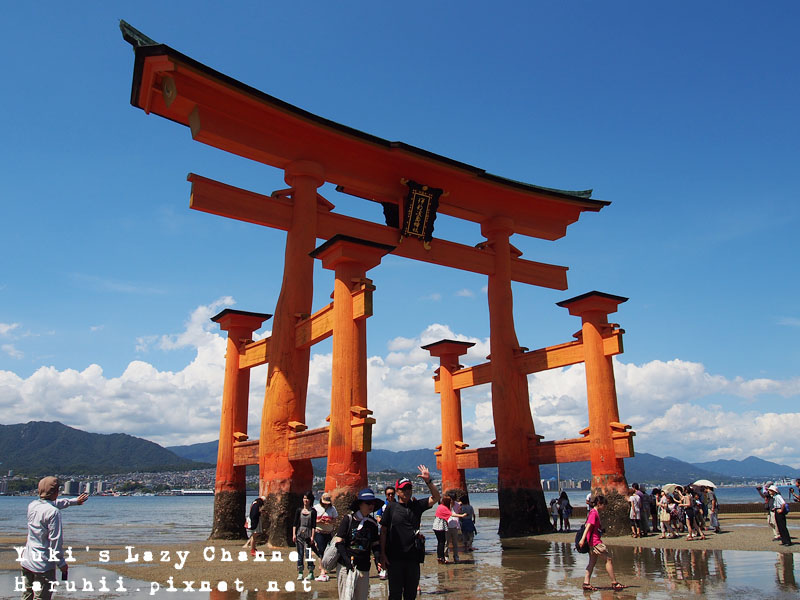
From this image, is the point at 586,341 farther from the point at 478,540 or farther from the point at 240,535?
the point at 240,535

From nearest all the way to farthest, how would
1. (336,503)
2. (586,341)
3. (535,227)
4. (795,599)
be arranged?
1. (795,599)
2. (336,503)
3. (586,341)
4. (535,227)

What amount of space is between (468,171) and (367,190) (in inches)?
124

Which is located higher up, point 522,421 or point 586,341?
point 586,341

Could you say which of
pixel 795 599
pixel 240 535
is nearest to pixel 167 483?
pixel 240 535

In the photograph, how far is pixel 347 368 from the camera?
13.6m

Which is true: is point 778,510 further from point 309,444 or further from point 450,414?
point 450,414

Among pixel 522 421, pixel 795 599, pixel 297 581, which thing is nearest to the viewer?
pixel 795 599

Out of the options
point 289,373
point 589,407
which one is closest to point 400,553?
point 289,373

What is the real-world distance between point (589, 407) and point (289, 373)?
8.50 m

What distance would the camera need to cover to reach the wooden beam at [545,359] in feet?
56.6

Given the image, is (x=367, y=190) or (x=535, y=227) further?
(x=535, y=227)

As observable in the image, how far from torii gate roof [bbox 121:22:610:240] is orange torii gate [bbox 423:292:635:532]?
4589 mm

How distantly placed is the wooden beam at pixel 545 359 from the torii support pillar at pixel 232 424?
712cm

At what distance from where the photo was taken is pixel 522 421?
750 inches
